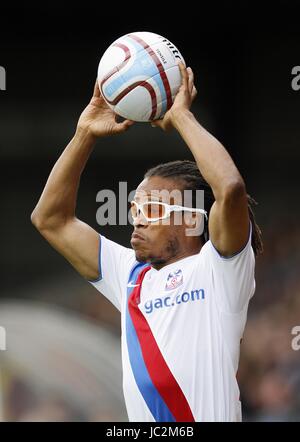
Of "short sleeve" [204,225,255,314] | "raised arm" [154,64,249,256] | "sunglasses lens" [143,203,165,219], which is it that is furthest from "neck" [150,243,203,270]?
"raised arm" [154,64,249,256]

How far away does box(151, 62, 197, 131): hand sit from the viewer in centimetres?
520

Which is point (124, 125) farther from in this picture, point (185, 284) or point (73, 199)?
point (185, 284)

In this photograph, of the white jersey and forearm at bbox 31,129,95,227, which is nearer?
the white jersey

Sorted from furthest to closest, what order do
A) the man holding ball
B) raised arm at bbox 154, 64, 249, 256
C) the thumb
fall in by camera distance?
the thumb, the man holding ball, raised arm at bbox 154, 64, 249, 256

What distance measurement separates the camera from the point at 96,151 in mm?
11750

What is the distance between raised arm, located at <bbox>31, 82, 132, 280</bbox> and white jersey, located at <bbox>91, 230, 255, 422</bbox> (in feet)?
2.00

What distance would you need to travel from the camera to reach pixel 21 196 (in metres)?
11.6

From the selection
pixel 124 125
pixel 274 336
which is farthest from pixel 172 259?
pixel 274 336

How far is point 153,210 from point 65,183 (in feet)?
2.29

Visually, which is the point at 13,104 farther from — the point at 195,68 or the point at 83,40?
the point at 195,68

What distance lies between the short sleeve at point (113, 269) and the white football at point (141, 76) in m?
0.87

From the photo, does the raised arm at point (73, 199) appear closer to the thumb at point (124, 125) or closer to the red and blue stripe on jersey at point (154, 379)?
the thumb at point (124, 125)

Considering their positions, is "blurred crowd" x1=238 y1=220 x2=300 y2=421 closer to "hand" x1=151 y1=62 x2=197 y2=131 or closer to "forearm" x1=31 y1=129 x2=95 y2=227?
"forearm" x1=31 y1=129 x2=95 y2=227

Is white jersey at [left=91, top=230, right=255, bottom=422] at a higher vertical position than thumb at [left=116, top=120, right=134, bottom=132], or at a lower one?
lower
